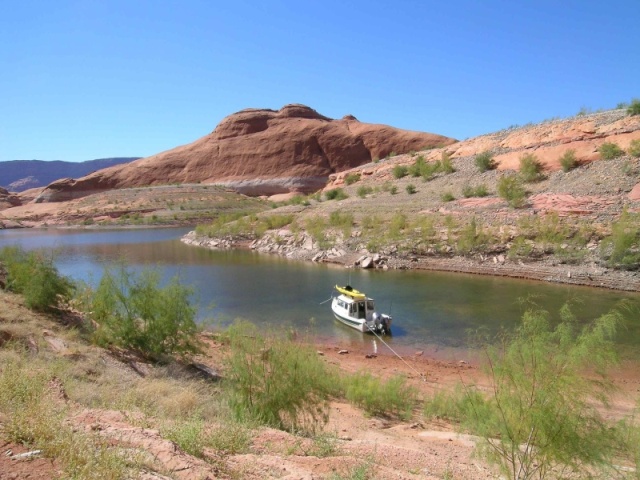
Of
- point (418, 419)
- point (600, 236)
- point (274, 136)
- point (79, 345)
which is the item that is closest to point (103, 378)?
point (79, 345)

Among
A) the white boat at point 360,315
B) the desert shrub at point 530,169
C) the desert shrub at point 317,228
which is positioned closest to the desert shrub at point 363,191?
the desert shrub at point 317,228

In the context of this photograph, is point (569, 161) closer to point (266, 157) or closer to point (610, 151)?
point (610, 151)

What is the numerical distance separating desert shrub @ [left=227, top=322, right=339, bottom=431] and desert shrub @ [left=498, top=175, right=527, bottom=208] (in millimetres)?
29390

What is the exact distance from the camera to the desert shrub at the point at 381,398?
33.1ft

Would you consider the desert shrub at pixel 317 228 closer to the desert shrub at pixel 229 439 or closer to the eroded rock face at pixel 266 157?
the desert shrub at pixel 229 439

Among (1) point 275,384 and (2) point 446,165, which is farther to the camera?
(2) point 446,165

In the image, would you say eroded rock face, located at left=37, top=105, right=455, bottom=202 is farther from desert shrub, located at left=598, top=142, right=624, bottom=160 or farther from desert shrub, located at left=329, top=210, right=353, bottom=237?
desert shrub, located at left=598, top=142, right=624, bottom=160

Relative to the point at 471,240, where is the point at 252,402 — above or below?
below

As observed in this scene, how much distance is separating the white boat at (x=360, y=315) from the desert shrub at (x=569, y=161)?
2606cm

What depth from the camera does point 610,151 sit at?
34969mm

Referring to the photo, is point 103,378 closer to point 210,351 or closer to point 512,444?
point 210,351

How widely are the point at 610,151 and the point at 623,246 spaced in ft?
43.8

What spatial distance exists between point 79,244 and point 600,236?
45.1m

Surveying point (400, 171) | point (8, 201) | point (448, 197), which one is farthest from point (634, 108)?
point (8, 201)
